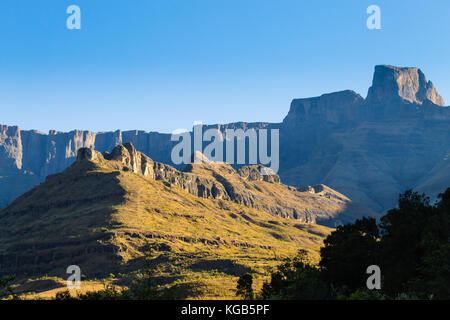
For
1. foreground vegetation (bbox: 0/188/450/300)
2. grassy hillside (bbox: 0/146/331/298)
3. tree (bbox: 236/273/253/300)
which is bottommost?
grassy hillside (bbox: 0/146/331/298)

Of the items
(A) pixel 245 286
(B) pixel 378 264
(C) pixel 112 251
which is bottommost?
(C) pixel 112 251

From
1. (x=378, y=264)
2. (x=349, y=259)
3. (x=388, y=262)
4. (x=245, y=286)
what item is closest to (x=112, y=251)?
(x=245, y=286)

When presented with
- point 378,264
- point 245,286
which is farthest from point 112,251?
point 378,264

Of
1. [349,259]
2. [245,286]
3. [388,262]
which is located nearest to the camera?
[388,262]

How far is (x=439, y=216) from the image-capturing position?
72438 millimetres

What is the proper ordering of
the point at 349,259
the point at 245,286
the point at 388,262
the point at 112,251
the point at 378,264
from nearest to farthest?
the point at 388,262 < the point at 245,286 < the point at 378,264 < the point at 349,259 < the point at 112,251

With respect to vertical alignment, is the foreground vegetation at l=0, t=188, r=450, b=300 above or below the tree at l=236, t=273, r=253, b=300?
above

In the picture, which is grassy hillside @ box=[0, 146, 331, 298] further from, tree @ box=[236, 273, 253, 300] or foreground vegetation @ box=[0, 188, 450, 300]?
tree @ box=[236, 273, 253, 300]

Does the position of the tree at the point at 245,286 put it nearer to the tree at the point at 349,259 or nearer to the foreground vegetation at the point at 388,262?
the foreground vegetation at the point at 388,262

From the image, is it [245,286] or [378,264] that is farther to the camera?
[378,264]

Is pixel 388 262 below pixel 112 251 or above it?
above

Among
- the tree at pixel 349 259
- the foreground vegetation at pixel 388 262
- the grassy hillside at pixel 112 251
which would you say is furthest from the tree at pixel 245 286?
the grassy hillside at pixel 112 251

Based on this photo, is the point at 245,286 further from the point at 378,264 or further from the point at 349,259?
the point at 378,264

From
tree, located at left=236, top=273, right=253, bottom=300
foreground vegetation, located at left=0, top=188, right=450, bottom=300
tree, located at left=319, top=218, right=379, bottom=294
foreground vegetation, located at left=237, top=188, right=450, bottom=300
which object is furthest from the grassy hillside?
tree, located at left=236, top=273, right=253, bottom=300
